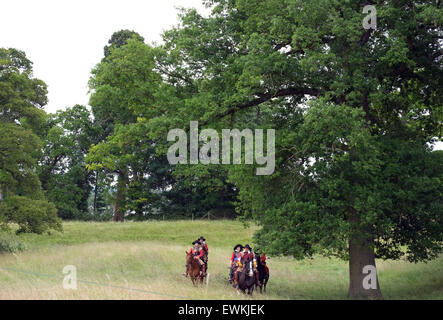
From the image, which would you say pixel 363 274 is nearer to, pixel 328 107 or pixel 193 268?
pixel 193 268

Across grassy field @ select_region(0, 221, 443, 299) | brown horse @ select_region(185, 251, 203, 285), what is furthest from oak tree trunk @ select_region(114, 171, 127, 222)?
brown horse @ select_region(185, 251, 203, 285)

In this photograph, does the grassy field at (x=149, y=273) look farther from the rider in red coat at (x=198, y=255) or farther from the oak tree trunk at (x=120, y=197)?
the oak tree trunk at (x=120, y=197)

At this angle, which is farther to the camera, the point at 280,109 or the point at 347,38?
the point at 280,109

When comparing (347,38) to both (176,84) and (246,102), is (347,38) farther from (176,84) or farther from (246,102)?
(176,84)

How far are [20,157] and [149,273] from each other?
11226 mm

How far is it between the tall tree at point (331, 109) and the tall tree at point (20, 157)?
12.0 meters

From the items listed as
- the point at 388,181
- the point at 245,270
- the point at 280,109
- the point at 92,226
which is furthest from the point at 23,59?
the point at 388,181

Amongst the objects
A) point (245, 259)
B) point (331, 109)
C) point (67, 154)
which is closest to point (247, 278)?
point (245, 259)

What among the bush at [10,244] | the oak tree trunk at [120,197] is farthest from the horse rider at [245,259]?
the oak tree trunk at [120,197]

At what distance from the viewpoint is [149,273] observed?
2530 centimetres
